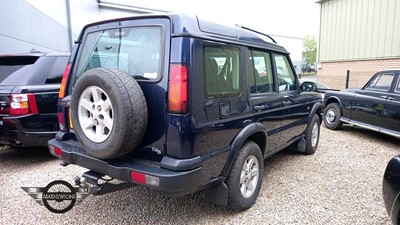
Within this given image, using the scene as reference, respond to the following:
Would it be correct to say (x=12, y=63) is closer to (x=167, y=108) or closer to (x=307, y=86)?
(x=167, y=108)

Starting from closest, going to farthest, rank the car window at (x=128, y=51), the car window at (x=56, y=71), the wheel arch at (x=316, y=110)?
1. the car window at (x=128, y=51)
2. the car window at (x=56, y=71)
3. the wheel arch at (x=316, y=110)

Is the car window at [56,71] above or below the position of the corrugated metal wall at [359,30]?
below

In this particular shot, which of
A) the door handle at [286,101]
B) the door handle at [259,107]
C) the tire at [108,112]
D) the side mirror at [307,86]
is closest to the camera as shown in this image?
the tire at [108,112]

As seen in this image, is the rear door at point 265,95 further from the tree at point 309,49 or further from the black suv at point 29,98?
the tree at point 309,49

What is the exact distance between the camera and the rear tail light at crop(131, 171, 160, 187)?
7.87 ft

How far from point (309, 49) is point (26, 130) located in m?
64.0

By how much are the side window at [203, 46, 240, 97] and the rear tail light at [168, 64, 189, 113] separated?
10.5 inches

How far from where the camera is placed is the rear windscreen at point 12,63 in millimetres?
4648

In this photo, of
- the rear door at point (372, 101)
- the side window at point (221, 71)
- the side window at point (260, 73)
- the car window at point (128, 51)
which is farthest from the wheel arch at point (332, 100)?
the car window at point (128, 51)

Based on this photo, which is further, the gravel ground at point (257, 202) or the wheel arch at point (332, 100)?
the wheel arch at point (332, 100)

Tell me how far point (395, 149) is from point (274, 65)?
12.8ft

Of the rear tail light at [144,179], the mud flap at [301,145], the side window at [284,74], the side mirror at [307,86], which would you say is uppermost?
the side window at [284,74]

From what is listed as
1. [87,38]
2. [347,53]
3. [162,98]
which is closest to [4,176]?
[87,38]

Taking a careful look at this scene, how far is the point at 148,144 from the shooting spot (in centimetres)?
259
